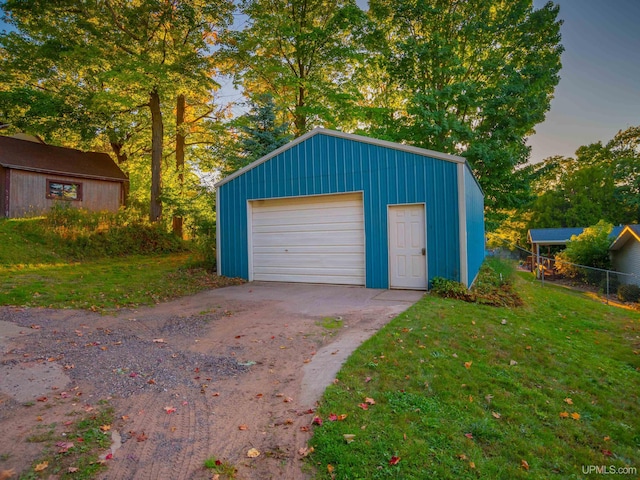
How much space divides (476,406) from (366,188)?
6.00 meters

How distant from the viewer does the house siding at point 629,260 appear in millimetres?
17406

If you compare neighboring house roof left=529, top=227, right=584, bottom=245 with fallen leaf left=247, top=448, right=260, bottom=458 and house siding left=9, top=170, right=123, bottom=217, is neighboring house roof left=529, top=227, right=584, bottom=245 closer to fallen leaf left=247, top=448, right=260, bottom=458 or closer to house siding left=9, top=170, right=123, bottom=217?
fallen leaf left=247, top=448, right=260, bottom=458

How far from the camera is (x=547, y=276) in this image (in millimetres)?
23828

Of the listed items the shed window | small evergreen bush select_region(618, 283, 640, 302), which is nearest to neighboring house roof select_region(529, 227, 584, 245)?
small evergreen bush select_region(618, 283, 640, 302)

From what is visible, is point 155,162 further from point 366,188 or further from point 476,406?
point 476,406

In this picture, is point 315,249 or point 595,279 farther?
point 595,279

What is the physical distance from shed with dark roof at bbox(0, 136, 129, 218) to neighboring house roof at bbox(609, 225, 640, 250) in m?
26.9

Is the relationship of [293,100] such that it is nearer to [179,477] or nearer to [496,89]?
[496,89]

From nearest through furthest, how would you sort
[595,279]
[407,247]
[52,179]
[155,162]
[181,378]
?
[181,378] → [407,247] → [155,162] → [52,179] → [595,279]

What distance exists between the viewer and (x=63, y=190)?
1769 cm

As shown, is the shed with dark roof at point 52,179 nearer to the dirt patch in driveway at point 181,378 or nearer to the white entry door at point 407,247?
the dirt patch in driveway at point 181,378

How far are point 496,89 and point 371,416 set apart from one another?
15.6 meters

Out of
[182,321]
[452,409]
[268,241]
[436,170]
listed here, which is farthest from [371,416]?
[268,241]

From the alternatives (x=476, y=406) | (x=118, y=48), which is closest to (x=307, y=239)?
(x=476, y=406)
